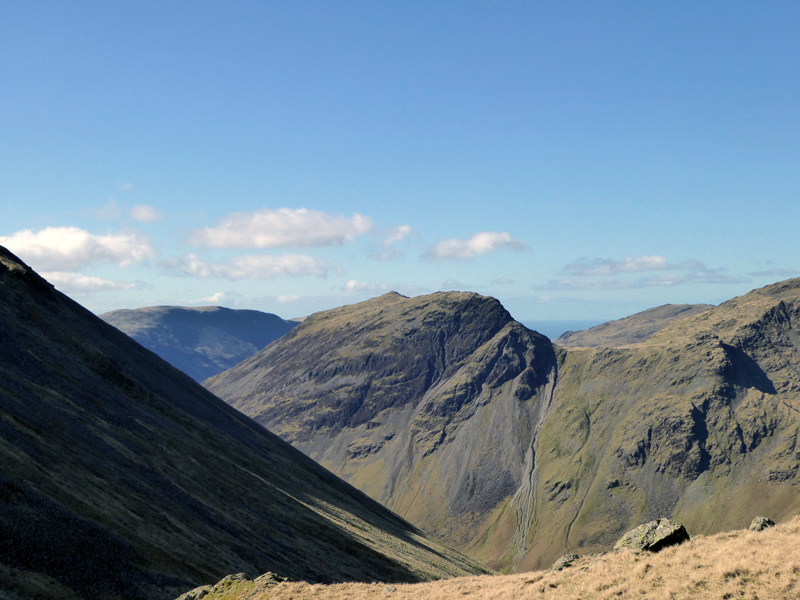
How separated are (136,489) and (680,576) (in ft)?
168

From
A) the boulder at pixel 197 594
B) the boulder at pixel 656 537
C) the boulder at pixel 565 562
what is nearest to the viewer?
the boulder at pixel 656 537

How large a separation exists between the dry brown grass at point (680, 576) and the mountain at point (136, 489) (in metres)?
15.4

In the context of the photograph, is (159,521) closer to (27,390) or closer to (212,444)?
(27,390)

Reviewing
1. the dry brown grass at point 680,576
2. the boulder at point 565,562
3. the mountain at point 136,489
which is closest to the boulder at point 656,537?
the dry brown grass at point 680,576

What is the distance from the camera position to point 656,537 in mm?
29953

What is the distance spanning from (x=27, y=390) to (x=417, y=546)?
72.1 m

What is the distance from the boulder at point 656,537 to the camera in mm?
29672

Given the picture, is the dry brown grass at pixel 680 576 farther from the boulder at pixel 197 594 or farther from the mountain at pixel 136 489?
the mountain at pixel 136 489

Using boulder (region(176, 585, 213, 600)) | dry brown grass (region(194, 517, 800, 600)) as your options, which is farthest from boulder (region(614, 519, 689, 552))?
boulder (region(176, 585, 213, 600))

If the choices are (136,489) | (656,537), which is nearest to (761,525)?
(656,537)

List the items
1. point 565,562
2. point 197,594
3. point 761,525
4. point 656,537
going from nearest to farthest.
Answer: point 656,537
point 761,525
point 565,562
point 197,594

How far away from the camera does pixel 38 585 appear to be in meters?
34.2

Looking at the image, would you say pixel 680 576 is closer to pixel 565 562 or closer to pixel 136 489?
pixel 565 562

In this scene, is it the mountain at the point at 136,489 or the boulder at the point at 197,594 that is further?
the mountain at the point at 136,489
